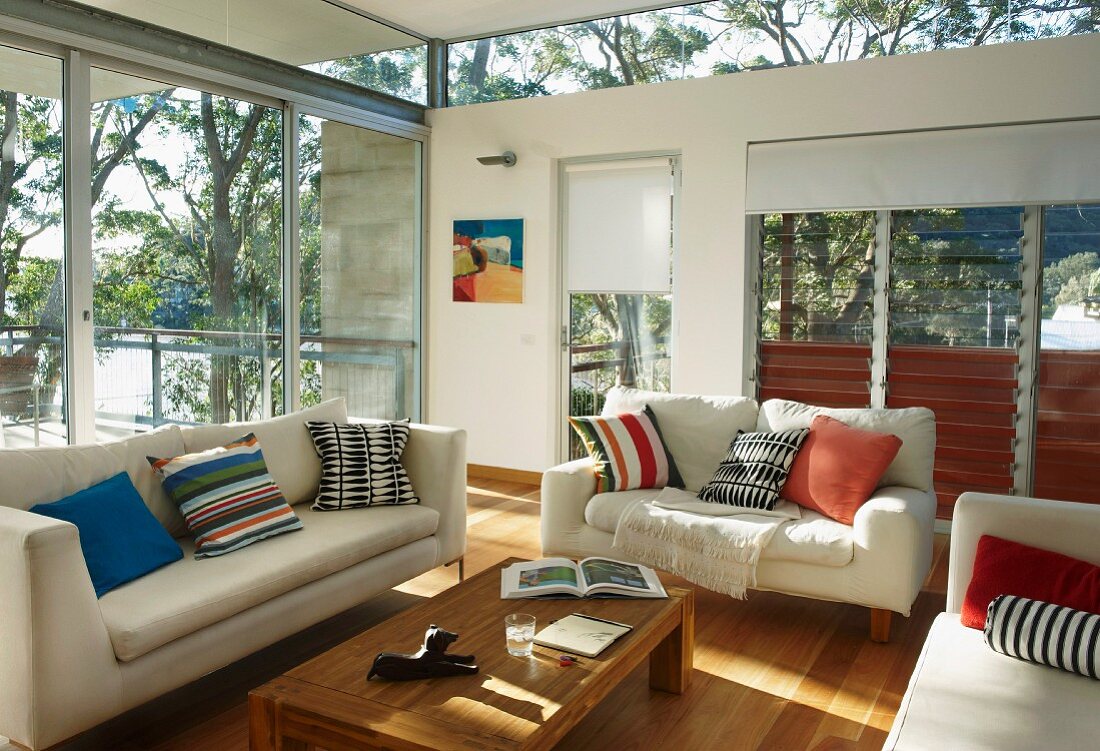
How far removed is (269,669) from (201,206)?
2.66 metres

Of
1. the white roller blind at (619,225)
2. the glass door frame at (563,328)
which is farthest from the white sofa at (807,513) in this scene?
the glass door frame at (563,328)

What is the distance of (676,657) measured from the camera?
3.00 meters

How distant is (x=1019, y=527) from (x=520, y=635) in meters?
1.45

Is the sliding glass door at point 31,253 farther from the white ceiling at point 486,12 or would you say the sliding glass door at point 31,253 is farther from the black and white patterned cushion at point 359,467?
the white ceiling at point 486,12

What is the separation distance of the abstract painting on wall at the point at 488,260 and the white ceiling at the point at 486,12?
50.8 inches

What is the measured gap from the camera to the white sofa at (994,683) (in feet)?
6.45

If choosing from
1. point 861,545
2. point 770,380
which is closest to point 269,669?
point 861,545

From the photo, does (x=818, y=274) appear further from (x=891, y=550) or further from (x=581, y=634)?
(x=581, y=634)

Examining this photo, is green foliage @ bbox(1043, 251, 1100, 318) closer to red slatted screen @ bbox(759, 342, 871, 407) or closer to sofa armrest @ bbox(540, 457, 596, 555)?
red slatted screen @ bbox(759, 342, 871, 407)

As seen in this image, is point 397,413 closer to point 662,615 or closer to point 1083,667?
point 662,615

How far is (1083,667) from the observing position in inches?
88.2

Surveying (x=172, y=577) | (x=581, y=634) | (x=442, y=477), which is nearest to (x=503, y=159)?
(x=442, y=477)

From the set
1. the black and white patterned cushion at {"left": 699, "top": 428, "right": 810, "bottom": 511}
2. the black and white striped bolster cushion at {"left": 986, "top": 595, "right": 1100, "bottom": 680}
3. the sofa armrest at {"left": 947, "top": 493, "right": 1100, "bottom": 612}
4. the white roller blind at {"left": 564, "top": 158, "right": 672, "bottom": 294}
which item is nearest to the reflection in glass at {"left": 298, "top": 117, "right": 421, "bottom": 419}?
the white roller blind at {"left": 564, "top": 158, "right": 672, "bottom": 294}

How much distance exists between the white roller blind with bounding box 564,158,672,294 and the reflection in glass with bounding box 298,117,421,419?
1185mm
